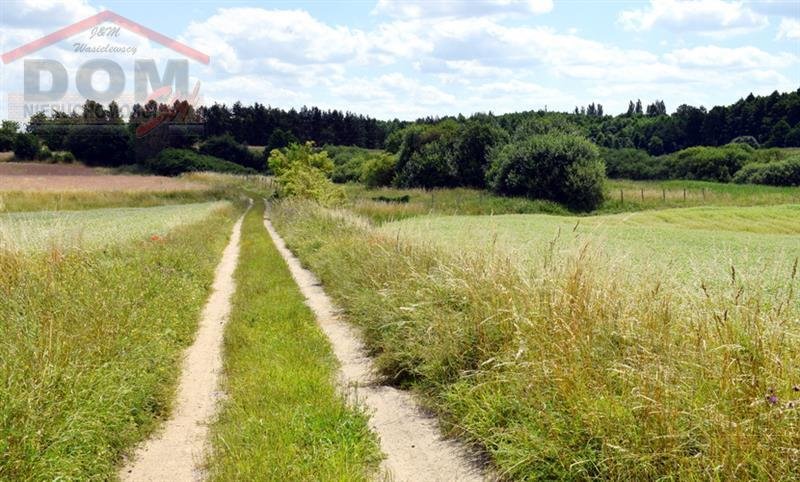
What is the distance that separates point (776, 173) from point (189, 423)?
239ft

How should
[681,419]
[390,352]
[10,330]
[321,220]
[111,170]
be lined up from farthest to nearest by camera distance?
[111,170] → [321,220] → [390,352] → [10,330] → [681,419]

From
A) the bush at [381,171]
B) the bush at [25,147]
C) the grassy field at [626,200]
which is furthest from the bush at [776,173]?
the bush at [25,147]

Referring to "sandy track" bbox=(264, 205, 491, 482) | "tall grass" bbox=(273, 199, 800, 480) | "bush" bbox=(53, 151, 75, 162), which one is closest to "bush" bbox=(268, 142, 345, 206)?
"sandy track" bbox=(264, 205, 491, 482)

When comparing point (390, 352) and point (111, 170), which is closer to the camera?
point (390, 352)

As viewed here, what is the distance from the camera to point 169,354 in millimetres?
8367

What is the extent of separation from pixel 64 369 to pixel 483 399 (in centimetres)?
388

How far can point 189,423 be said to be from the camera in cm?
669

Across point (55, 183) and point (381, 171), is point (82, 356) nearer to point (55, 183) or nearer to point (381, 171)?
point (55, 183)

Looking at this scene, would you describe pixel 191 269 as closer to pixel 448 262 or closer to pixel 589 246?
pixel 448 262

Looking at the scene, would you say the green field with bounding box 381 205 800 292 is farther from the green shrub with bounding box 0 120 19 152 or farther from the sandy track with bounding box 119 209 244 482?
the green shrub with bounding box 0 120 19 152

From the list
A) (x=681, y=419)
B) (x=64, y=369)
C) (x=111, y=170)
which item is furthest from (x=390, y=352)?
(x=111, y=170)

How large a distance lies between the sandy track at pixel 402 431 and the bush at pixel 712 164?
78.6m

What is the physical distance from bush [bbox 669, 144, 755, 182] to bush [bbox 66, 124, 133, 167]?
80405 mm

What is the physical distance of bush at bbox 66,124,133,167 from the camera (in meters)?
94.3
